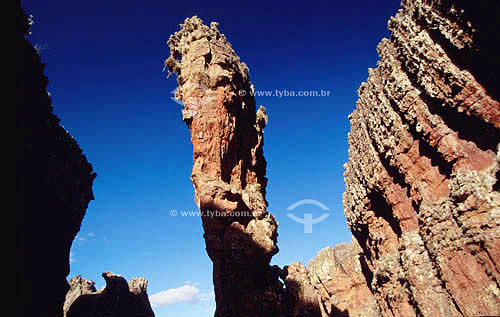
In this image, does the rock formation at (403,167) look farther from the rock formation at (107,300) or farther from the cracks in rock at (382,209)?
the rock formation at (107,300)

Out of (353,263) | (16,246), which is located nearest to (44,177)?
(16,246)

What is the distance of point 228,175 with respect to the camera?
1770cm

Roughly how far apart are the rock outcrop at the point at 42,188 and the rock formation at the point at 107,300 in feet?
61.0

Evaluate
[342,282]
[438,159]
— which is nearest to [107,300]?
[342,282]

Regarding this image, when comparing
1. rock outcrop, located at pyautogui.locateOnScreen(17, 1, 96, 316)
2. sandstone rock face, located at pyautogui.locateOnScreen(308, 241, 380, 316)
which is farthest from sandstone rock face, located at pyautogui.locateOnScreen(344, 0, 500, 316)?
rock outcrop, located at pyautogui.locateOnScreen(17, 1, 96, 316)

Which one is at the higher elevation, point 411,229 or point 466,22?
point 466,22

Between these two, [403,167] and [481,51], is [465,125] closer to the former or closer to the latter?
[481,51]

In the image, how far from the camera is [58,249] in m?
27.9

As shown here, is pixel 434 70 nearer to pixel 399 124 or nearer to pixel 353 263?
pixel 399 124

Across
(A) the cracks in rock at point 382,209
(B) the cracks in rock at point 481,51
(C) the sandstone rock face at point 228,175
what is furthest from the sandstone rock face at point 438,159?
(C) the sandstone rock face at point 228,175

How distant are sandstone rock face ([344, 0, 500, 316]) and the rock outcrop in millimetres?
22344

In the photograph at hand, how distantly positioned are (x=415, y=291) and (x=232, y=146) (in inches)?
543

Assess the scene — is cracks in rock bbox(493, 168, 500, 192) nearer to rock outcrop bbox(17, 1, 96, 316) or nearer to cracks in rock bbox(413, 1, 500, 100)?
cracks in rock bbox(413, 1, 500, 100)

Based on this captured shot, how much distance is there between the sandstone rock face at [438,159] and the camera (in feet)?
38.2
